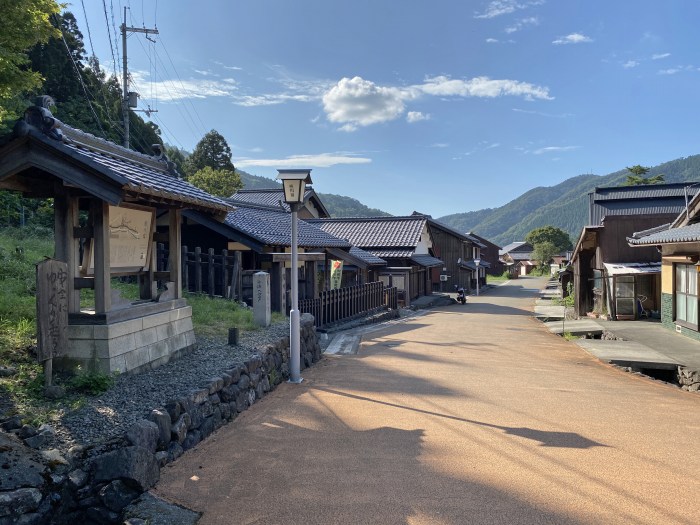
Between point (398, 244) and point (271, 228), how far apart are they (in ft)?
51.5

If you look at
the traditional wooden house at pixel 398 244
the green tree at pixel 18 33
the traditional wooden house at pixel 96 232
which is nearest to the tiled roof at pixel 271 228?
the green tree at pixel 18 33

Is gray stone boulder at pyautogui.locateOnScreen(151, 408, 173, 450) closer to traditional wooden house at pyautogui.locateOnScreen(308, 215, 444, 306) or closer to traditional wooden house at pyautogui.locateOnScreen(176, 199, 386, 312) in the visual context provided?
traditional wooden house at pyautogui.locateOnScreen(176, 199, 386, 312)

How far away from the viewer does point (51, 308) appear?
5059mm

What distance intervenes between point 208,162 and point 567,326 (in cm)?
3579

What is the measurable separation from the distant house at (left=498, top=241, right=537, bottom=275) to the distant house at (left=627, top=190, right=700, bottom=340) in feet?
239

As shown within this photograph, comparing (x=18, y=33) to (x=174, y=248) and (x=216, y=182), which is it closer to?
(x=174, y=248)

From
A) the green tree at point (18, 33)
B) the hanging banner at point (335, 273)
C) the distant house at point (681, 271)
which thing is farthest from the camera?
the hanging banner at point (335, 273)

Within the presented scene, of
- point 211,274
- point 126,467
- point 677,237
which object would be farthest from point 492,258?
point 126,467

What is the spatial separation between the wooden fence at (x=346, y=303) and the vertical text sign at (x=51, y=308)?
32.5 ft

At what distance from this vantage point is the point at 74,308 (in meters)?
5.80

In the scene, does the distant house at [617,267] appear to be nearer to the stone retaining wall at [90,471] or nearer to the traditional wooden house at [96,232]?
the traditional wooden house at [96,232]

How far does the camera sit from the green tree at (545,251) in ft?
255

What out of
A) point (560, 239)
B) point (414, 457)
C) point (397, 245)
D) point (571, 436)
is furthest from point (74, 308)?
point (560, 239)

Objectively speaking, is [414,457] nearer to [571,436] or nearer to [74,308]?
[571,436]
